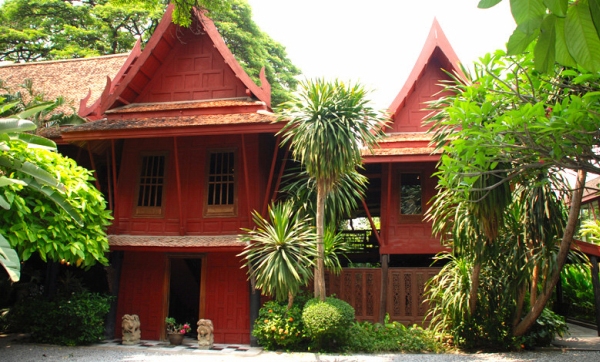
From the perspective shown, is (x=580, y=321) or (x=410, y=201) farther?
(x=580, y=321)

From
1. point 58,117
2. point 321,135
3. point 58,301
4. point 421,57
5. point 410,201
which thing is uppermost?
point 421,57

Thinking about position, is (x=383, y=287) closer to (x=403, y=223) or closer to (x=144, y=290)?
(x=403, y=223)

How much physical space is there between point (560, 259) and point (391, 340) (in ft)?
10.6

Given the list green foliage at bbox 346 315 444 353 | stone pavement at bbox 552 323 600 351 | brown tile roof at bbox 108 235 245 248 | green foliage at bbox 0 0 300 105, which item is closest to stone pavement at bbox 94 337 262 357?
green foliage at bbox 346 315 444 353

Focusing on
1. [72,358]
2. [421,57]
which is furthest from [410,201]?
[72,358]

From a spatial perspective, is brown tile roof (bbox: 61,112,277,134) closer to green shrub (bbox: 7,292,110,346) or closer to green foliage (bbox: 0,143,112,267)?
green foliage (bbox: 0,143,112,267)

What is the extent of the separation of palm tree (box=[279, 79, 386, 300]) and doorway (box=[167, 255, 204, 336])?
14.3 ft

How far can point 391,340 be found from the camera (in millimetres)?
9578

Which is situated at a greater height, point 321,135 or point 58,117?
point 58,117

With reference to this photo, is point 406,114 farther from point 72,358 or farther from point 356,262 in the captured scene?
point 72,358

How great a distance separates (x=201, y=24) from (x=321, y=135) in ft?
16.0

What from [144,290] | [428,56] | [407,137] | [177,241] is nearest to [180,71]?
[177,241]

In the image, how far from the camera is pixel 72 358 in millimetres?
8938

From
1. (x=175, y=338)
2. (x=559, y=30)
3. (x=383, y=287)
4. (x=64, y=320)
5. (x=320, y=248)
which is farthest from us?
(x=383, y=287)
